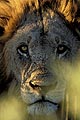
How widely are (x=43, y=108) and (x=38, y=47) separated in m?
0.48

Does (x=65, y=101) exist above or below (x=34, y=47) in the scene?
below

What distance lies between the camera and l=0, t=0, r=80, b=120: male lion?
4.62 metres

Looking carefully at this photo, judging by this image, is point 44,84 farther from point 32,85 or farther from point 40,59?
point 40,59

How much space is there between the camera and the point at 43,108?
4648 millimetres

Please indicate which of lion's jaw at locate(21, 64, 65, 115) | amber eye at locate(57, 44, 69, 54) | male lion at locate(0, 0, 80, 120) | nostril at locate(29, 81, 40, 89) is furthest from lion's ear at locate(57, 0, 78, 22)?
nostril at locate(29, 81, 40, 89)

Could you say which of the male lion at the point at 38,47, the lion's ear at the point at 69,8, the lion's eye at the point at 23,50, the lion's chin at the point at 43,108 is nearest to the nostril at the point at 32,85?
the male lion at the point at 38,47

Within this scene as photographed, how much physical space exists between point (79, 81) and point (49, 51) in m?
0.38

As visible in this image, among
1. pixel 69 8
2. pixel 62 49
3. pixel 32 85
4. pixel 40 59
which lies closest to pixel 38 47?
pixel 40 59

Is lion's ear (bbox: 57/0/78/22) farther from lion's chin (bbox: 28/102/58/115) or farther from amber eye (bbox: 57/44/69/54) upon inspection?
lion's chin (bbox: 28/102/58/115)

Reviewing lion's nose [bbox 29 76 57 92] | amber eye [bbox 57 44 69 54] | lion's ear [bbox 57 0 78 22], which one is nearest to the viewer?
lion's nose [bbox 29 76 57 92]

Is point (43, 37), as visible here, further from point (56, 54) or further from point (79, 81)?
point (79, 81)

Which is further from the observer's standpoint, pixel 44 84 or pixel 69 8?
pixel 69 8

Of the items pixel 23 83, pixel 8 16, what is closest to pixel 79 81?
pixel 23 83

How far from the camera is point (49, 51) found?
476 cm
